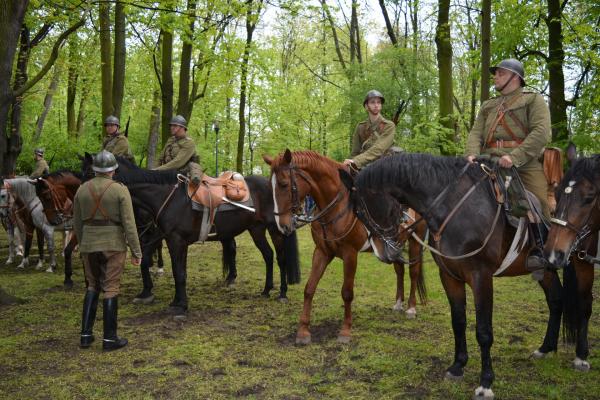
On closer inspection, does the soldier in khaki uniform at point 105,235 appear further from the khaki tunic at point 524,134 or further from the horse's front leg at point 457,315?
the khaki tunic at point 524,134

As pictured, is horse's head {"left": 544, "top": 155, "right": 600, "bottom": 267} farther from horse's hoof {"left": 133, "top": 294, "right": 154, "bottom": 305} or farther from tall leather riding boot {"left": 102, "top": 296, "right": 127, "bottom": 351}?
horse's hoof {"left": 133, "top": 294, "right": 154, "bottom": 305}

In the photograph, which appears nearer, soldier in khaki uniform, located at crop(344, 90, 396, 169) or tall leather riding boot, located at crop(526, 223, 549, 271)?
tall leather riding boot, located at crop(526, 223, 549, 271)

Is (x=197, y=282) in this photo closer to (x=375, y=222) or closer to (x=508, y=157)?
(x=375, y=222)

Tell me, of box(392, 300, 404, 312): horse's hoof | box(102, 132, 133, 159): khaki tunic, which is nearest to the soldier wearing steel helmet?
box(102, 132, 133, 159): khaki tunic

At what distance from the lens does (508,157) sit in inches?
180

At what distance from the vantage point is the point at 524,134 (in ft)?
16.0

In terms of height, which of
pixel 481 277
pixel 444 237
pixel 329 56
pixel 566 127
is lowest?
pixel 481 277

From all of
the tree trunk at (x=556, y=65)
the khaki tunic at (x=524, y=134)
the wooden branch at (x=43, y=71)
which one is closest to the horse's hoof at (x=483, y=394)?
the khaki tunic at (x=524, y=134)

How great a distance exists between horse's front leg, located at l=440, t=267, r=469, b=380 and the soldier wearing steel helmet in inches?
184

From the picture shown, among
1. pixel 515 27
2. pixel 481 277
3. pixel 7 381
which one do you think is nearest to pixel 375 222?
pixel 481 277

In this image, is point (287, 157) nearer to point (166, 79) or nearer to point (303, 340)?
point (303, 340)

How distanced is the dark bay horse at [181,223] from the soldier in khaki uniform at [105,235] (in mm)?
1449

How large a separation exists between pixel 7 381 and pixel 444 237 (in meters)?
4.41

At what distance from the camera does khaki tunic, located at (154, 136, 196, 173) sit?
→ 7.95 m
